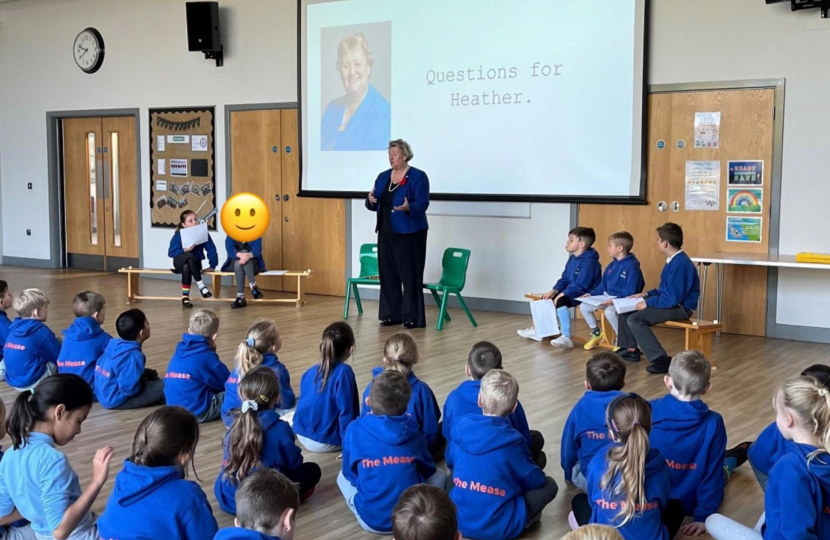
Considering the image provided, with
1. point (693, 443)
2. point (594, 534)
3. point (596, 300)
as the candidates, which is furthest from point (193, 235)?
point (594, 534)

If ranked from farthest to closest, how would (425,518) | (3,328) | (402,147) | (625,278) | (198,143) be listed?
1. (198,143)
2. (402,147)
3. (625,278)
4. (3,328)
5. (425,518)

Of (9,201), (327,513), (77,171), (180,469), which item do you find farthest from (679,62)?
(9,201)

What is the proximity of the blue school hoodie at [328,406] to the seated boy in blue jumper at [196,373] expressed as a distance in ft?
2.46

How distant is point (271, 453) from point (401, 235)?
4.68 meters

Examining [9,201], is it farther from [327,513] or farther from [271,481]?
[271,481]

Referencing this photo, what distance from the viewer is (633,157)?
8.02 m

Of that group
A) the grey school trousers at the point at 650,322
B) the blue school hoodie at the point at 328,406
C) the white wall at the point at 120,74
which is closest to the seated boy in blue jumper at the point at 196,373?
the blue school hoodie at the point at 328,406

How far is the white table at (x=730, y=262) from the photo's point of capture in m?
6.87

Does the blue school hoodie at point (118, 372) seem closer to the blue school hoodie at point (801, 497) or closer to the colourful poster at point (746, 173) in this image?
the blue school hoodie at point (801, 497)

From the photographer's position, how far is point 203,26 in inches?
413

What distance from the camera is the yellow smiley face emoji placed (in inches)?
362

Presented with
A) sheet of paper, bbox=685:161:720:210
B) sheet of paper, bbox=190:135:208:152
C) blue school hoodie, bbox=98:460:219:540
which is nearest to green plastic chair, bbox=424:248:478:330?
sheet of paper, bbox=685:161:720:210

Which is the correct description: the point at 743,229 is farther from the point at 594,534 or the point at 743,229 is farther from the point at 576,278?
the point at 594,534

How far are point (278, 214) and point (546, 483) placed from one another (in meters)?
7.58
